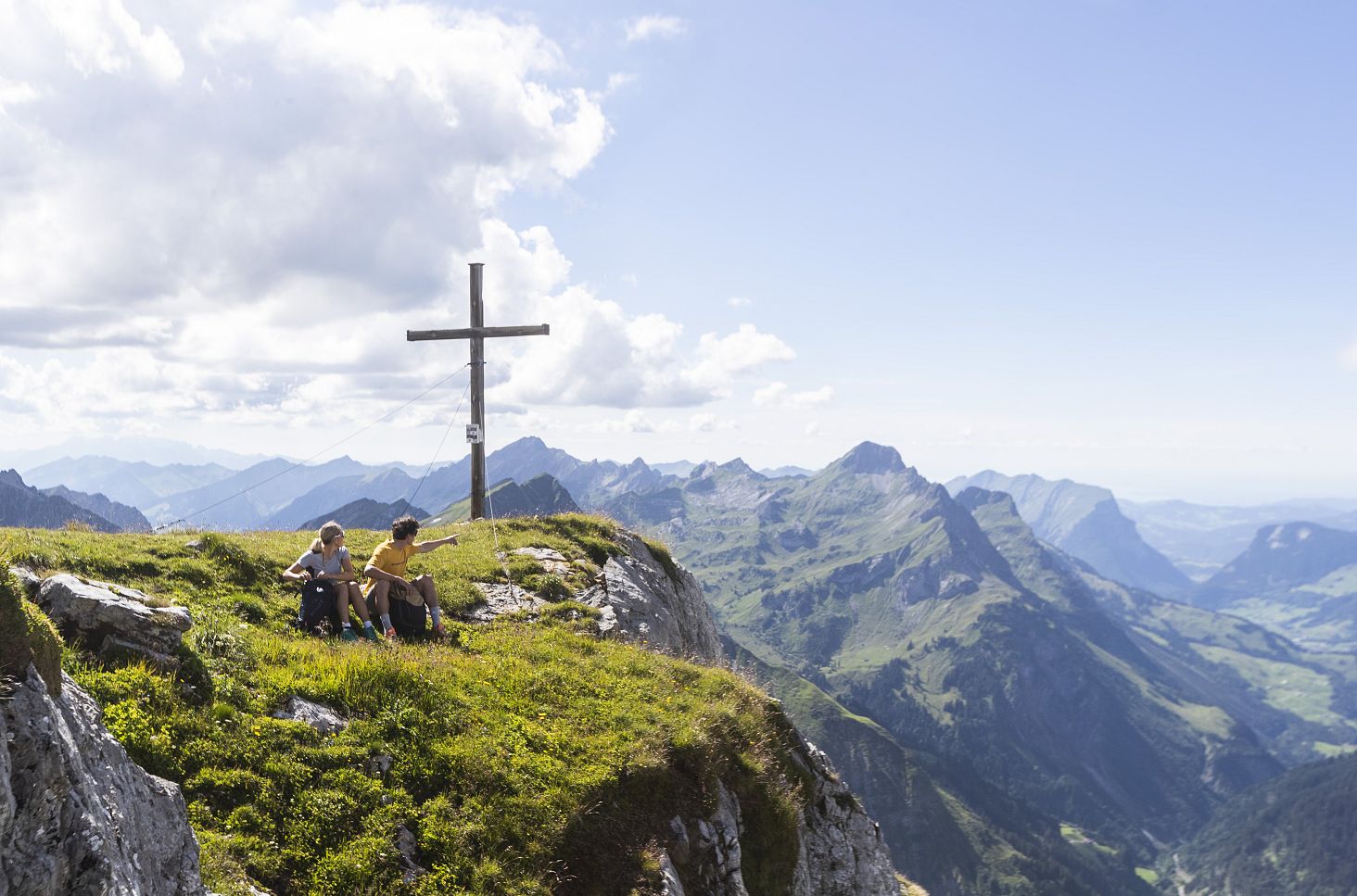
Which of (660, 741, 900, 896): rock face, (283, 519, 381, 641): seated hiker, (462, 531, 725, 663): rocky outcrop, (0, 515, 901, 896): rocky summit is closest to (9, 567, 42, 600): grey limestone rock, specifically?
(0, 515, 901, 896): rocky summit

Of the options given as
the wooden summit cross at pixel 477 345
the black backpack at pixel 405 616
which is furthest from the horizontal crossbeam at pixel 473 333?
the black backpack at pixel 405 616

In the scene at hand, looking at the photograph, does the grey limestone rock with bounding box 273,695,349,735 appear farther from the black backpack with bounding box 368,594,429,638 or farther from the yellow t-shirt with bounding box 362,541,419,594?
the yellow t-shirt with bounding box 362,541,419,594

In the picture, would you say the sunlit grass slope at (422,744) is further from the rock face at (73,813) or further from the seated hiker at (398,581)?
the rock face at (73,813)

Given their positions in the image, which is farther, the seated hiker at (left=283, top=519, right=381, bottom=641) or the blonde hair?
the blonde hair

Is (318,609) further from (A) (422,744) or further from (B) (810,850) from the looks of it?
(B) (810,850)

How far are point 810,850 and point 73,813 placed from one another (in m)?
14.2

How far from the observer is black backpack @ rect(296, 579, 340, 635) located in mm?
15500

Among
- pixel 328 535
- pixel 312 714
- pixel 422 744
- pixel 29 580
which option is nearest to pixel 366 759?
pixel 422 744

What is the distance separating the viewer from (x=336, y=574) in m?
16.0

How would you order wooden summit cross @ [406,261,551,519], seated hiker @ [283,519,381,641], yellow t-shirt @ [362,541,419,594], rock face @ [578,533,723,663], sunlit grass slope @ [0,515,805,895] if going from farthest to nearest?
wooden summit cross @ [406,261,551,519], rock face @ [578,533,723,663], yellow t-shirt @ [362,541,419,594], seated hiker @ [283,519,381,641], sunlit grass slope @ [0,515,805,895]

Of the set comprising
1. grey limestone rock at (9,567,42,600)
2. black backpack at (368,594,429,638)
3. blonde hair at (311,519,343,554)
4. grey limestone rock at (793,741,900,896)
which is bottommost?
grey limestone rock at (793,741,900,896)

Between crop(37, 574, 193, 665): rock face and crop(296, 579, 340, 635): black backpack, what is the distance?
4355 millimetres

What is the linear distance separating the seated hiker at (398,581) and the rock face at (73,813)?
27.0 ft

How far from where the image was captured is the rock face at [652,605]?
21.9 metres
